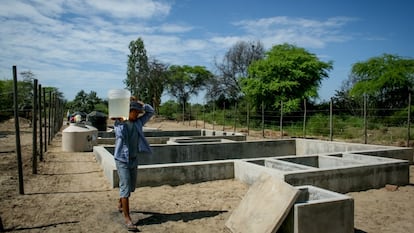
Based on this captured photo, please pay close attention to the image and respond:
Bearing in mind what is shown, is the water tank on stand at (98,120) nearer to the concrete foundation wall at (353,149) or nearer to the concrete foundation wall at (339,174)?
the concrete foundation wall at (353,149)

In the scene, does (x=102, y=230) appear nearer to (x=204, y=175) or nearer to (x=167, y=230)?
(x=167, y=230)

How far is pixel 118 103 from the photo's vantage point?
4703 millimetres

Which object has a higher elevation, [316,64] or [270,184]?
[316,64]

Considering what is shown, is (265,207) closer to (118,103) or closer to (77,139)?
(118,103)

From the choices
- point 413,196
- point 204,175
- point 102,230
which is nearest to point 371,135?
point 413,196

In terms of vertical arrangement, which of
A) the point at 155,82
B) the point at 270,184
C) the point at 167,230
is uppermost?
the point at 155,82

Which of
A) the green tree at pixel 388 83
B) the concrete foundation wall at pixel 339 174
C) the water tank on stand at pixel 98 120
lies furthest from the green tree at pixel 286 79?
the concrete foundation wall at pixel 339 174

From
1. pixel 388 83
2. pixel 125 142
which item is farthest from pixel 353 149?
pixel 388 83

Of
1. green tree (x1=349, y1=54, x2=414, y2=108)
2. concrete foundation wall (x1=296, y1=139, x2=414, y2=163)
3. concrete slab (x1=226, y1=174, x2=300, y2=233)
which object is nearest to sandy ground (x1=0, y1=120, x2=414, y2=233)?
concrete slab (x1=226, y1=174, x2=300, y2=233)

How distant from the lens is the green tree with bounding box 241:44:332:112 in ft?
81.7

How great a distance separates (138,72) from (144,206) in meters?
34.3

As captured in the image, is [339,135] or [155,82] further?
[155,82]

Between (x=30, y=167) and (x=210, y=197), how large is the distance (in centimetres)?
526

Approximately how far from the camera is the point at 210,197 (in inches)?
237
